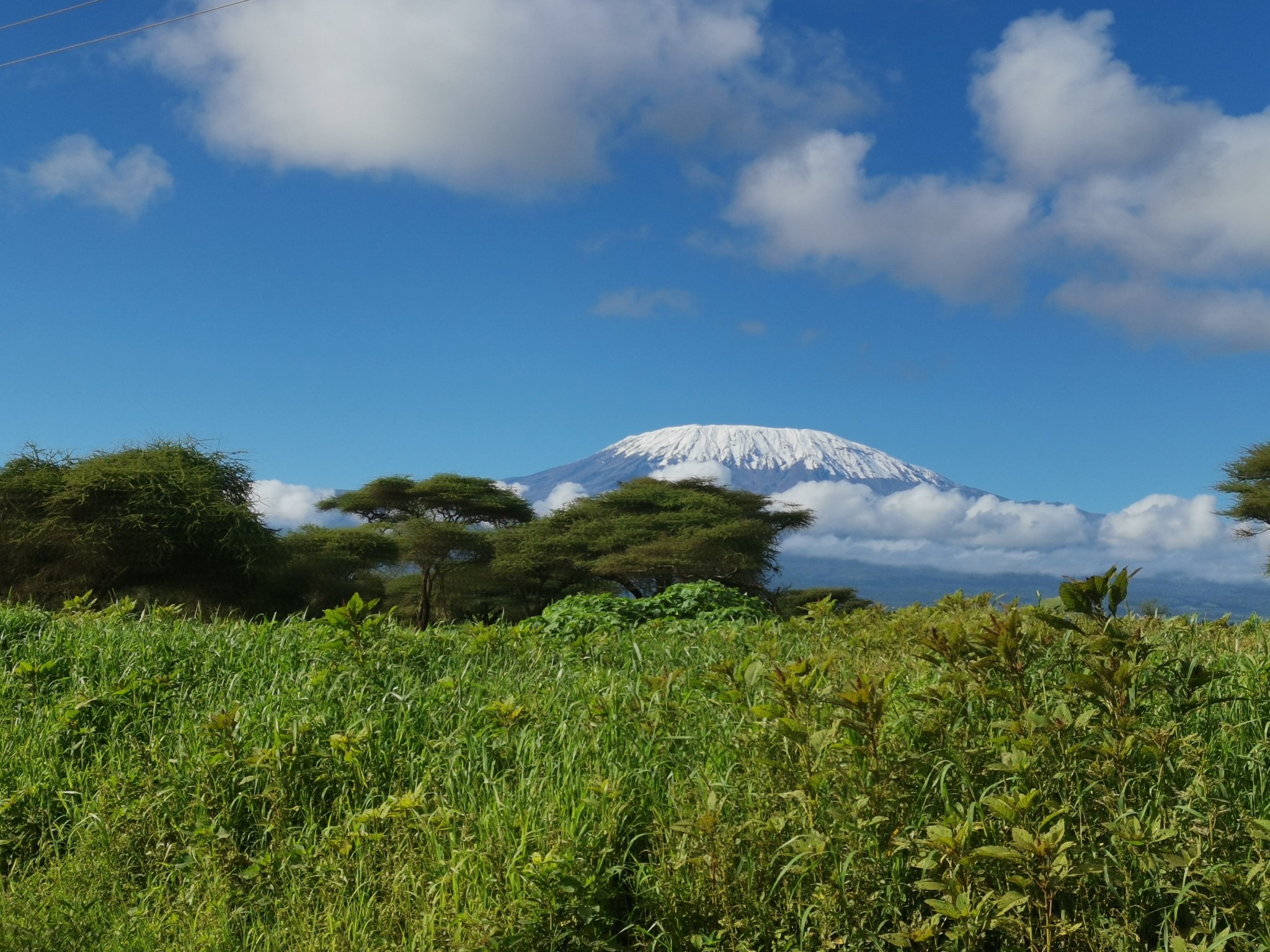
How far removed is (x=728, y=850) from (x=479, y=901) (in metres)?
0.72

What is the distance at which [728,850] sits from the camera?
2.75 m

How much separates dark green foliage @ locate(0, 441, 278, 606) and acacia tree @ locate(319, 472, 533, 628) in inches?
314

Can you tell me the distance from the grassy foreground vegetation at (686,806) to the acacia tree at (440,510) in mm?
26081

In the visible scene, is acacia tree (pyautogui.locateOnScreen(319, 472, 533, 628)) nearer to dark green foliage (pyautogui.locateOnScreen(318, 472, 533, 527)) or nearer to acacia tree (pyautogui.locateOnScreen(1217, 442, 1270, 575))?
dark green foliage (pyautogui.locateOnScreen(318, 472, 533, 527))

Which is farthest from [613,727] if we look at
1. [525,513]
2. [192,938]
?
[525,513]

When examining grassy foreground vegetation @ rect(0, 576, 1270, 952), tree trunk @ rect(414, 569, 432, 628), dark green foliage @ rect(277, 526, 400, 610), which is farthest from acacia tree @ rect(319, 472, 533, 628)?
grassy foreground vegetation @ rect(0, 576, 1270, 952)

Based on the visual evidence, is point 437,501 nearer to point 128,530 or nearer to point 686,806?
point 128,530

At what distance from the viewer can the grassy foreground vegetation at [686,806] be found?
8.54 ft

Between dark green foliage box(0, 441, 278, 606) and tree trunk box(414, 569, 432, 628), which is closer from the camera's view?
dark green foliage box(0, 441, 278, 606)

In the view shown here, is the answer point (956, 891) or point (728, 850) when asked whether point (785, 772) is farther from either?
point (956, 891)

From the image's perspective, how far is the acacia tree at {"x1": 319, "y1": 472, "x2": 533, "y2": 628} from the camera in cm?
3038

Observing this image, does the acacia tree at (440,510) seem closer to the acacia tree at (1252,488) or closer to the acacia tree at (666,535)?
the acacia tree at (666,535)

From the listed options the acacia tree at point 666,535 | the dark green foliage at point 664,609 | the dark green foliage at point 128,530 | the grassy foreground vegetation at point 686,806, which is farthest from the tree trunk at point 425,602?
the grassy foreground vegetation at point 686,806

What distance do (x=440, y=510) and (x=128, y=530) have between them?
1328cm
